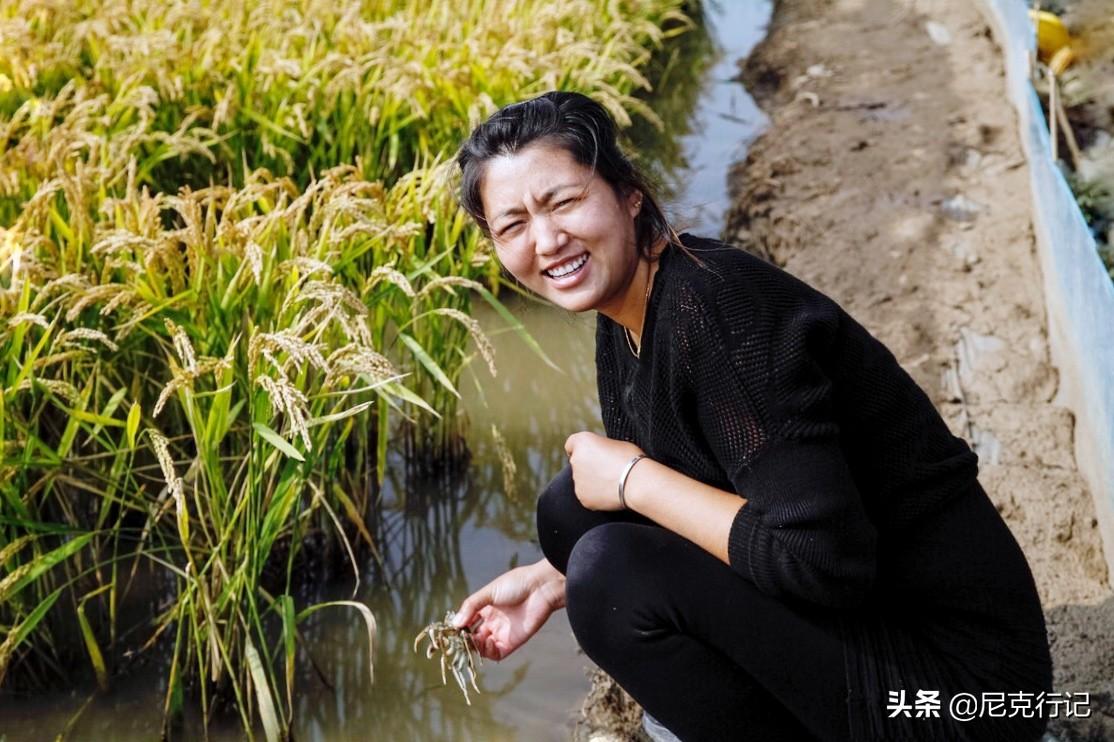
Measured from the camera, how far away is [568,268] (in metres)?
1.74

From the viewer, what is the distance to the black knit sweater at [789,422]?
1.52 metres

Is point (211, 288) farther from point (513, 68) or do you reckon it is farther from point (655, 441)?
point (513, 68)

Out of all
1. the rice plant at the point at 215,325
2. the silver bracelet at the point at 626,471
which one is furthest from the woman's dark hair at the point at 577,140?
the rice plant at the point at 215,325

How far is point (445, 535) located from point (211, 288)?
932 mm

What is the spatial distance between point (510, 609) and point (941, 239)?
2.57 meters

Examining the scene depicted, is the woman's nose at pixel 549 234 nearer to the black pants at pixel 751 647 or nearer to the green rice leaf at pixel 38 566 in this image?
the black pants at pixel 751 647

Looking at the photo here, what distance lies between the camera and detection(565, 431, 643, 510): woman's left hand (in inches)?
71.4

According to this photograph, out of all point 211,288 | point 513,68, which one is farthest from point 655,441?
point 513,68

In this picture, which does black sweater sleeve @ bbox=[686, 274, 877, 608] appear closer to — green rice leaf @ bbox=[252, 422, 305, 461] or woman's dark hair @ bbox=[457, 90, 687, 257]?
woman's dark hair @ bbox=[457, 90, 687, 257]

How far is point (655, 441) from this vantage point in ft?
5.74

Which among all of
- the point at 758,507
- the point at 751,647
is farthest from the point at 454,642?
the point at 758,507

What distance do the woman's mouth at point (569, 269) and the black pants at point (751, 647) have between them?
0.34 meters

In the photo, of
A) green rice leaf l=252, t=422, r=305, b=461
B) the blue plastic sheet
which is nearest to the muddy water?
green rice leaf l=252, t=422, r=305, b=461

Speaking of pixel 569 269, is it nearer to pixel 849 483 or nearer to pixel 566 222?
pixel 566 222
